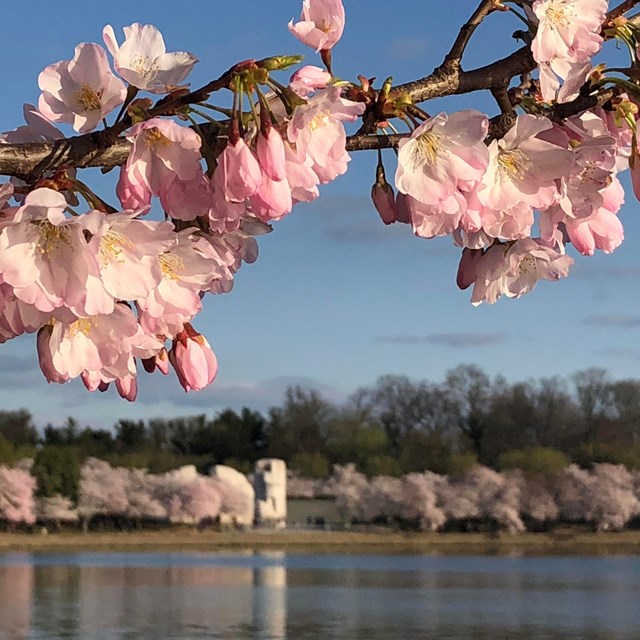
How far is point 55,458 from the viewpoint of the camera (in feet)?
180

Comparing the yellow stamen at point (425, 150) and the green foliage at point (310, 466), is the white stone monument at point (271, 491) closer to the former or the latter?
the green foliage at point (310, 466)

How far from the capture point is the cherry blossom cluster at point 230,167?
1.17m

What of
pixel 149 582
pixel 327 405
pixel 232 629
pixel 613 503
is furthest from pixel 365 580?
pixel 327 405

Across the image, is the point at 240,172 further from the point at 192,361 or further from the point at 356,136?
the point at 192,361

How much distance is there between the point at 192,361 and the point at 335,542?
2242 inches

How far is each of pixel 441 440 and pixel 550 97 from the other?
57193mm

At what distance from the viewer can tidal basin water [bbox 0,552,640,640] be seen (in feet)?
82.2

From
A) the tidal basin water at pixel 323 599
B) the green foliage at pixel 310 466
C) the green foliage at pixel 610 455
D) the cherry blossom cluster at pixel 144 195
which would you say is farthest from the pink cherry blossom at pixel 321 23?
the green foliage at pixel 310 466

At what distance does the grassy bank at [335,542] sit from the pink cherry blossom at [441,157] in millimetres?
56605

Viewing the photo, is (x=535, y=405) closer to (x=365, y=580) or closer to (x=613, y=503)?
(x=613, y=503)

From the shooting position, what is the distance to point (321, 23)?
1.29 meters

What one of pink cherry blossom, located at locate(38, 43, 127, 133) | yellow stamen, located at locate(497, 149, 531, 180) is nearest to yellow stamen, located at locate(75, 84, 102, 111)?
pink cherry blossom, located at locate(38, 43, 127, 133)

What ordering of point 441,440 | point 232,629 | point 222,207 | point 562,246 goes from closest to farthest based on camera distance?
point 222,207, point 562,246, point 232,629, point 441,440

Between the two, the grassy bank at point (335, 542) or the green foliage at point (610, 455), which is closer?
the green foliage at point (610, 455)
